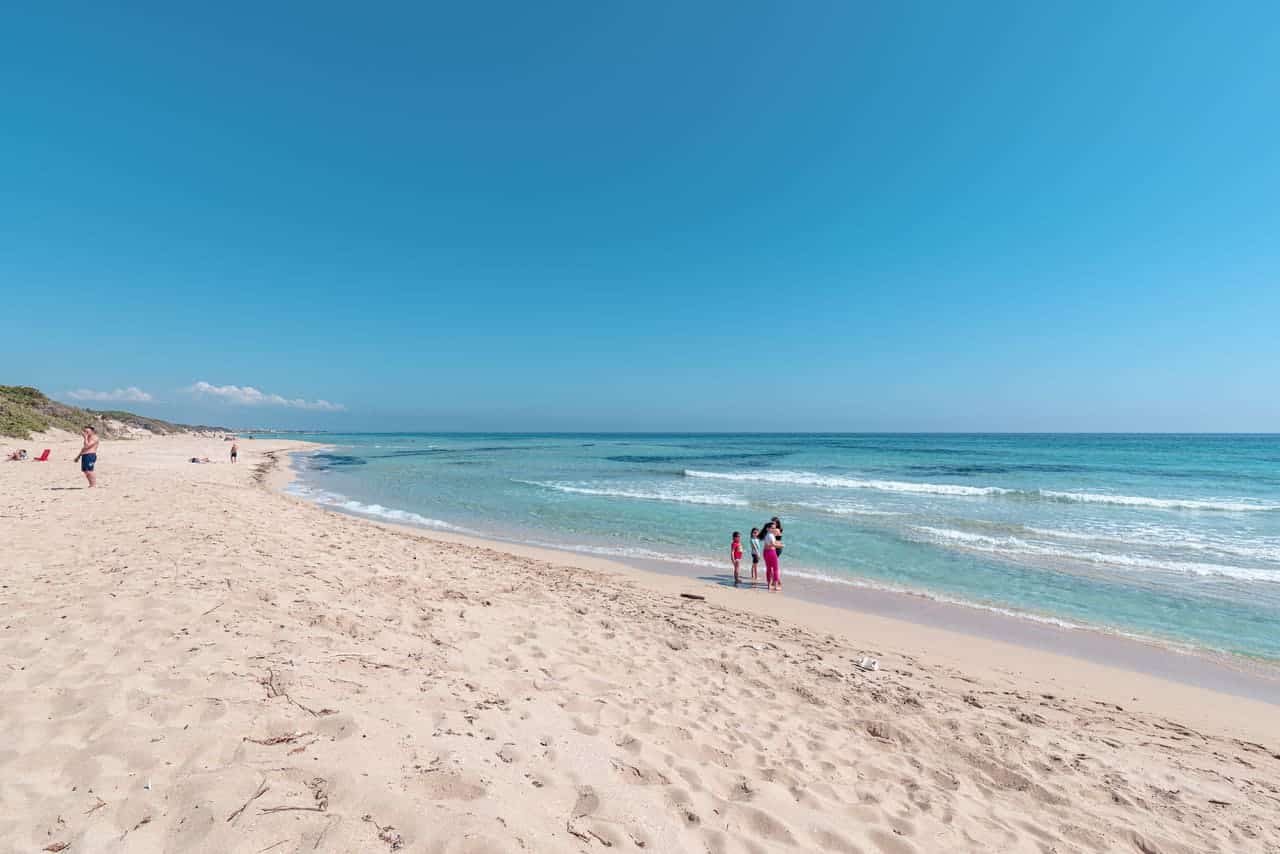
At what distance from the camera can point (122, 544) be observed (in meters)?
8.21

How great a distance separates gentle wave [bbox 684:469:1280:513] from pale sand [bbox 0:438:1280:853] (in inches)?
801

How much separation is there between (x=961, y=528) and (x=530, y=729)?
1711cm

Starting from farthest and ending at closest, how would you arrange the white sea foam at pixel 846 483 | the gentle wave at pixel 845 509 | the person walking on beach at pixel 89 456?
the white sea foam at pixel 846 483 → the gentle wave at pixel 845 509 → the person walking on beach at pixel 89 456

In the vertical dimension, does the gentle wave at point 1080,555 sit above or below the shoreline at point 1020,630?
above

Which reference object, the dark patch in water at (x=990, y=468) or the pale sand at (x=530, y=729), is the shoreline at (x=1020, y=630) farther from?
the dark patch in water at (x=990, y=468)

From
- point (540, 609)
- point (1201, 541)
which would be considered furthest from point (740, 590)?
point (1201, 541)

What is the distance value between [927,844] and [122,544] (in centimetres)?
1094

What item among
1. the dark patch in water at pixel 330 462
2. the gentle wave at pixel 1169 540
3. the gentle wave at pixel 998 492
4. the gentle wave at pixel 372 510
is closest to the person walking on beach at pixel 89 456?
the gentle wave at pixel 372 510

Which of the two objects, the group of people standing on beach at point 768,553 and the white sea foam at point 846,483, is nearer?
the group of people standing on beach at point 768,553

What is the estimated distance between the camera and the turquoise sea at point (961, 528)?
1046 centimetres

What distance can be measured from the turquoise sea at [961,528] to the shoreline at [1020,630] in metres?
0.31

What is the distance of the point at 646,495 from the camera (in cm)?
2492

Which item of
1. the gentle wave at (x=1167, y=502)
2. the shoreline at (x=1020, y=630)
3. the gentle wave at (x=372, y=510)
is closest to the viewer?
the shoreline at (x=1020, y=630)

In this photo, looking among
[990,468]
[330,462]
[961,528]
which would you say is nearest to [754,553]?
[961,528]
